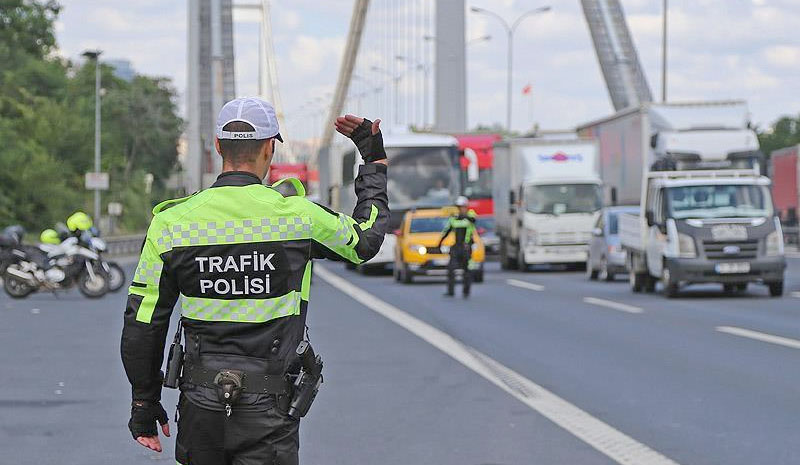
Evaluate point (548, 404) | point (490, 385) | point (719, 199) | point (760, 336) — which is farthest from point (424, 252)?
point (548, 404)

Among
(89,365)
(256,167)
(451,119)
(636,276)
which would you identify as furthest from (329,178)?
(256,167)

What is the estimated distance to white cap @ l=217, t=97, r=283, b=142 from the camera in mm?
4758

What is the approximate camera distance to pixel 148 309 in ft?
15.5

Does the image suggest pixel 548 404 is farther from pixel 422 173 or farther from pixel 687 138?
pixel 422 173

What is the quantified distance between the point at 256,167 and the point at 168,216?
30 centimetres

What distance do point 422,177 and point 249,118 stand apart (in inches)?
1379

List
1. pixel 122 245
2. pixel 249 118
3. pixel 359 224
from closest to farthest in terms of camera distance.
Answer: pixel 249 118, pixel 359 224, pixel 122 245

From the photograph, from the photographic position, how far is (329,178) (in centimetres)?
5181

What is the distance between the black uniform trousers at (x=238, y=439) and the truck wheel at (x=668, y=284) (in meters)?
20.9

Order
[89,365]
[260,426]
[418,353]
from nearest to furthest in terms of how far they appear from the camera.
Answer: [260,426], [89,365], [418,353]

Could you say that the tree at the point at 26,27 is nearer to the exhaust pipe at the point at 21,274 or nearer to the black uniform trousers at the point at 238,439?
the exhaust pipe at the point at 21,274

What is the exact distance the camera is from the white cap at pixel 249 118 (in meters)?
4.76

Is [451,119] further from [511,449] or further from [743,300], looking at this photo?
[511,449]

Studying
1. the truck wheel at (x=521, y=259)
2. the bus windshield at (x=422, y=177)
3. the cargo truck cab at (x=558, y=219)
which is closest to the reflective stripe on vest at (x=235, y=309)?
the cargo truck cab at (x=558, y=219)
